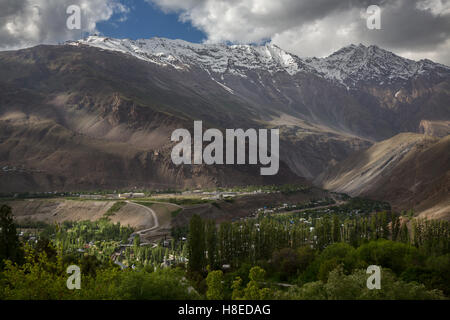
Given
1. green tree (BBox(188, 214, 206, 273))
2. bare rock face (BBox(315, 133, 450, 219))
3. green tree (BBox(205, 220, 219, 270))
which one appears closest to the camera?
green tree (BBox(188, 214, 206, 273))

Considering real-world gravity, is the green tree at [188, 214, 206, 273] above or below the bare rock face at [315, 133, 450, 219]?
below

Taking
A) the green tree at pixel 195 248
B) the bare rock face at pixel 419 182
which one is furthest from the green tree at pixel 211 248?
the bare rock face at pixel 419 182

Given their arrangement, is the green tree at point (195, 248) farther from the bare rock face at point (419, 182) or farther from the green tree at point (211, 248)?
the bare rock face at point (419, 182)

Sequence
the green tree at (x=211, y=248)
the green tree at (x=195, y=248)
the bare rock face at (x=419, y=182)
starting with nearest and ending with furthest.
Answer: the green tree at (x=195, y=248) < the green tree at (x=211, y=248) < the bare rock face at (x=419, y=182)

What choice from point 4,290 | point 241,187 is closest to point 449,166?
point 241,187

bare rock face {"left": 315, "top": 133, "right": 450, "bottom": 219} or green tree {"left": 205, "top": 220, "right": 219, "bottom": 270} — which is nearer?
green tree {"left": 205, "top": 220, "right": 219, "bottom": 270}

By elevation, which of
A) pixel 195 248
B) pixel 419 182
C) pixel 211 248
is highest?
pixel 419 182

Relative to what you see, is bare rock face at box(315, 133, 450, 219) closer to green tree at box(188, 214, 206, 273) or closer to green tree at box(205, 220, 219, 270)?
green tree at box(205, 220, 219, 270)

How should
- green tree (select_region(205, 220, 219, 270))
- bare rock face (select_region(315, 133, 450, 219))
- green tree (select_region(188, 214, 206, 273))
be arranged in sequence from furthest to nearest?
bare rock face (select_region(315, 133, 450, 219)) < green tree (select_region(205, 220, 219, 270)) < green tree (select_region(188, 214, 206, 273))

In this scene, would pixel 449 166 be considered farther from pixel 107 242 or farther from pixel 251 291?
pixel 251 291

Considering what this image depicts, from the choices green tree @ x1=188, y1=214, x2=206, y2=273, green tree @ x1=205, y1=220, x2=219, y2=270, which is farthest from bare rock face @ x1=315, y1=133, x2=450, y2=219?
green tree @ x1=188, y1=214, x2=206, y2=273

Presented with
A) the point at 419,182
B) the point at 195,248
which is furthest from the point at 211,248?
the point at 419,182

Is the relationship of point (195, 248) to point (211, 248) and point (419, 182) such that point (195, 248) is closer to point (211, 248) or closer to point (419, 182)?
point (211, 248)
